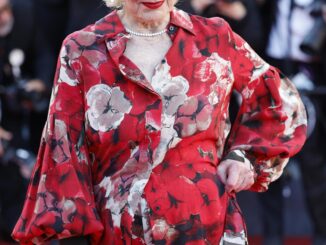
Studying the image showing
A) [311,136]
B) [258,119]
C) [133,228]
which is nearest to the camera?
[133,228]

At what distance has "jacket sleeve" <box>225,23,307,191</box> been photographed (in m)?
4.05

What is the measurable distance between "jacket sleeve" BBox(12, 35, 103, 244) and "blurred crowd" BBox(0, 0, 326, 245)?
311cm

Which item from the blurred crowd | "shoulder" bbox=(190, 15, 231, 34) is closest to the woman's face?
"shoulder" bbox=(190, 15, 231, 34)

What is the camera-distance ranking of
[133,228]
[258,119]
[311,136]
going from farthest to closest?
[311,136] < [258,119] < [133,228]

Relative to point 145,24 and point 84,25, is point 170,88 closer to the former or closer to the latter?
point 145,24

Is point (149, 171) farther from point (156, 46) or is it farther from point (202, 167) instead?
point (156, 46)

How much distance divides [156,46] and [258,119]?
447mm

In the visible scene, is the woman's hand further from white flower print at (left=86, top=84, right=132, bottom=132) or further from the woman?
white flower print at (left=86, top=84, right=132, bottom=132)

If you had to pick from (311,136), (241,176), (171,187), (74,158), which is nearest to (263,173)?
(241,176)

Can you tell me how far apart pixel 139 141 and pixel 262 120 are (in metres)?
0.49

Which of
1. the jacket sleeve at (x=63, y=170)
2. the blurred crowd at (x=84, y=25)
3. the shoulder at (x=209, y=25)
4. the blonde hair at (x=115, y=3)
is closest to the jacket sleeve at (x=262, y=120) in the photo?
the shoulder at (x=209, y=25)

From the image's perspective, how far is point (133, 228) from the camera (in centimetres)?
383

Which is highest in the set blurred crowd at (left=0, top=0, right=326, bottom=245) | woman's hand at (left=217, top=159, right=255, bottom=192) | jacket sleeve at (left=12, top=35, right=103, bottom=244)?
jacket sleeve at (left=12, top=35, right=103, bottom=244)

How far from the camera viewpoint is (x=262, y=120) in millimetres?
4109
